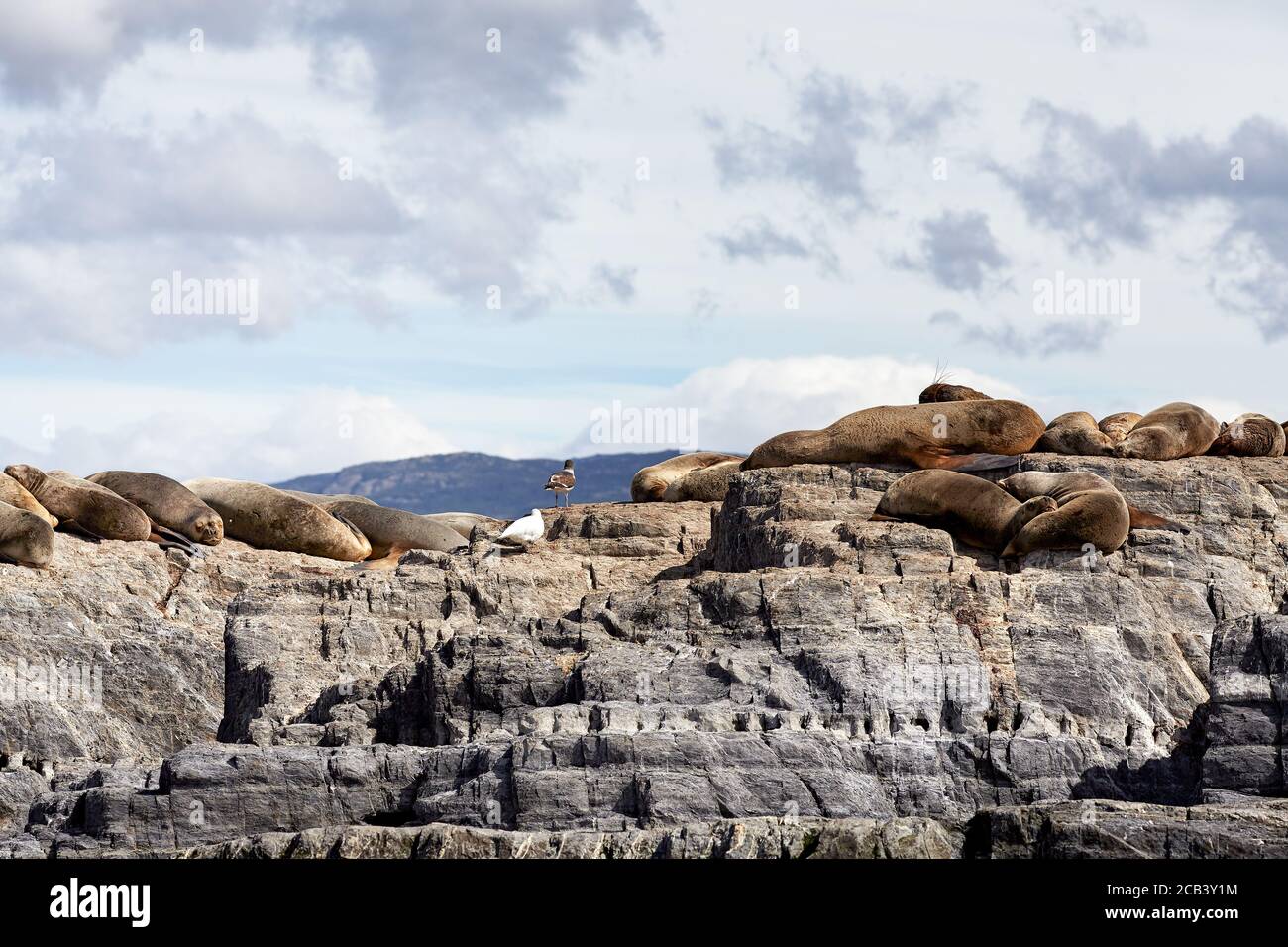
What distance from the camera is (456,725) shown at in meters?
19.6

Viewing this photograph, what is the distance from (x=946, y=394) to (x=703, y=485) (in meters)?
3.39

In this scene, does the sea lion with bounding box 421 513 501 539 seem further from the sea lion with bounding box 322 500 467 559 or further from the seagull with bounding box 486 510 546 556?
the seagull with bounding box 486 510 546 556

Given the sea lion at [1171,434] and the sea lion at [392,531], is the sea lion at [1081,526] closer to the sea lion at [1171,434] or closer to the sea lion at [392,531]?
the sea lion at [1171,434]

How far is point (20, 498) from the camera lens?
28062mm

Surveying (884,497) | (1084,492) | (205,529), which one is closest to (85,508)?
(205,529)

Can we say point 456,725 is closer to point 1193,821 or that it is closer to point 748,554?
point 748,554

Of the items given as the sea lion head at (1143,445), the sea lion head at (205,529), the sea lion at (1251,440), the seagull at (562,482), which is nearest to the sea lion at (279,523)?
the sea lion head at (205,529)

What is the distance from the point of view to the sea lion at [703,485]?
29234mm

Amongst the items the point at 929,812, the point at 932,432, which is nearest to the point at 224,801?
the point at 929,812

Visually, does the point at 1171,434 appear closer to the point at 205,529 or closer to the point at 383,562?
the point at 383,562

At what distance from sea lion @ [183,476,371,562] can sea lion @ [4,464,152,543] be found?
2.20 meters

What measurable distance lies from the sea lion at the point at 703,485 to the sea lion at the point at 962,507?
16.6 feet

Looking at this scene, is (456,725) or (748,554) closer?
(456,725)
